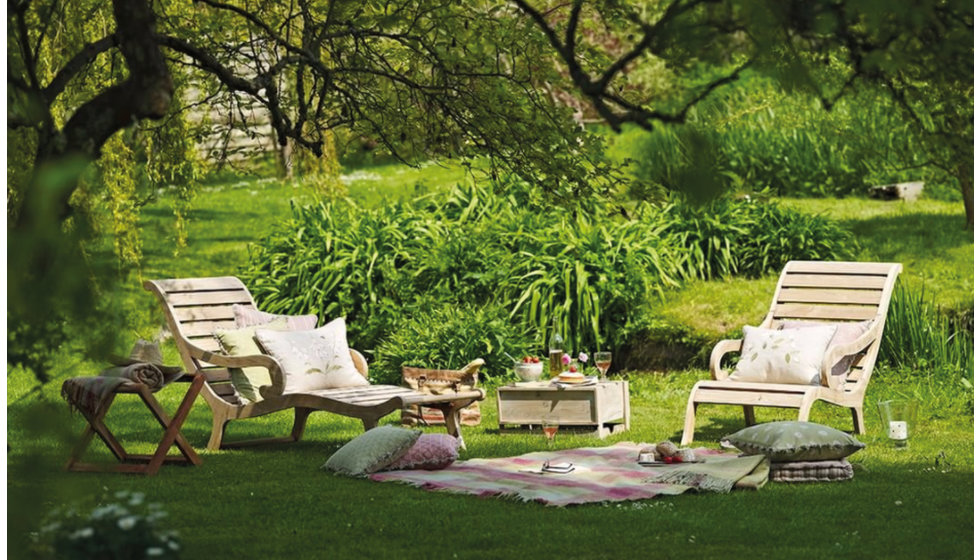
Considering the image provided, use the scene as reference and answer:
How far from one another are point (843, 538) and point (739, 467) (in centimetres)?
121

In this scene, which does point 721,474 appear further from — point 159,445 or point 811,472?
point 159,445

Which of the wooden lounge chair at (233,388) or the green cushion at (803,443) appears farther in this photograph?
the wooden lounge chair at (233,388)

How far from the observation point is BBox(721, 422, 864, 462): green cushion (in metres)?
6.20

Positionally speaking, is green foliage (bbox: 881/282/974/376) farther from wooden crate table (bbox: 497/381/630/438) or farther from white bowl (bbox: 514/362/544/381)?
white bowl (bbox: 514/362/544/381)

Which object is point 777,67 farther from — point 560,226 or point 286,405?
point 560,226

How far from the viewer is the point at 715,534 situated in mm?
5168

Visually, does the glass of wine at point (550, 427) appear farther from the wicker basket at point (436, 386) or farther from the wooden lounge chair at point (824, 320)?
the wooden lounge chair at point (824, 320)

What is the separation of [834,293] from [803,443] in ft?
6.94

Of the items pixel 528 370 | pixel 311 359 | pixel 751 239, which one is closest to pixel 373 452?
pixel 311 359

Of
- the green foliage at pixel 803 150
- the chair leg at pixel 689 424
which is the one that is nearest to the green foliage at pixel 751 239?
the green foliage at pixel 803 150

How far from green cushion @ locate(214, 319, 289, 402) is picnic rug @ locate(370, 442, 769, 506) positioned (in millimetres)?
1315

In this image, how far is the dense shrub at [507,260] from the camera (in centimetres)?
980

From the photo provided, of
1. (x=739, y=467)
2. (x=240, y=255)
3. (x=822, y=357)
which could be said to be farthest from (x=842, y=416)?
(x=240, y=255)

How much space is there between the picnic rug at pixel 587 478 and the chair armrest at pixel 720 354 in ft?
2.58
